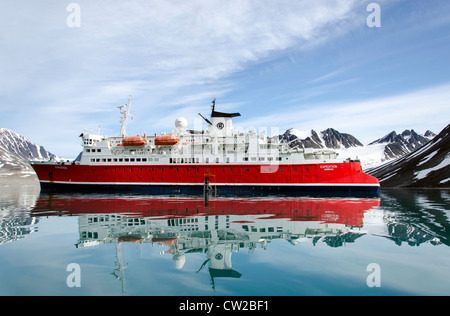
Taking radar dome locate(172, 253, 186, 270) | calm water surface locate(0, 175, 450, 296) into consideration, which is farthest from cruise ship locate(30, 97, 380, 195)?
radar dome locate(172, 253, 186, 270)

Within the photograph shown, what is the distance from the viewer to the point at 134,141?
133 feet

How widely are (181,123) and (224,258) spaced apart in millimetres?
35862

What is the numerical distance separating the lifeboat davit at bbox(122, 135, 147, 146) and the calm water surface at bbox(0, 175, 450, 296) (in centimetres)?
2628

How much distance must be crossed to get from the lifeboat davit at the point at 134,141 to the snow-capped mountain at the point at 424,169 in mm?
58443

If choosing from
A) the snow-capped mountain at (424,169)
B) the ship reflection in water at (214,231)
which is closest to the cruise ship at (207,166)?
the ship reflection in water at (214,231)

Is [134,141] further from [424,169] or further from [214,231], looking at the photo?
[424,169]

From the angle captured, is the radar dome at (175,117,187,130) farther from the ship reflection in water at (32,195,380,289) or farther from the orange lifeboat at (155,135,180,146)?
the ship reflection in water at (32,195,380,289)

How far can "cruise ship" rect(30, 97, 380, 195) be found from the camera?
35.7m

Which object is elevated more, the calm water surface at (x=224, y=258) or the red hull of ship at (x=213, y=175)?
the red hull of ship at (x=213, y=175)

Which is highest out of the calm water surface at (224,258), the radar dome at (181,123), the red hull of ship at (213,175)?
the radar dome at (181,123)

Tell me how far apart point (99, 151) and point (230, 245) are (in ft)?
120

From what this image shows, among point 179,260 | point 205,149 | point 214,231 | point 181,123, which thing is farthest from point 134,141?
point 179,260

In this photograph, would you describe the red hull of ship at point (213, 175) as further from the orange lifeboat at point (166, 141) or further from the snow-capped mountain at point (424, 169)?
the snow-capped mountain at point (424, 169)

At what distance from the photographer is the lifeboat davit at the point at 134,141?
1596 inches
